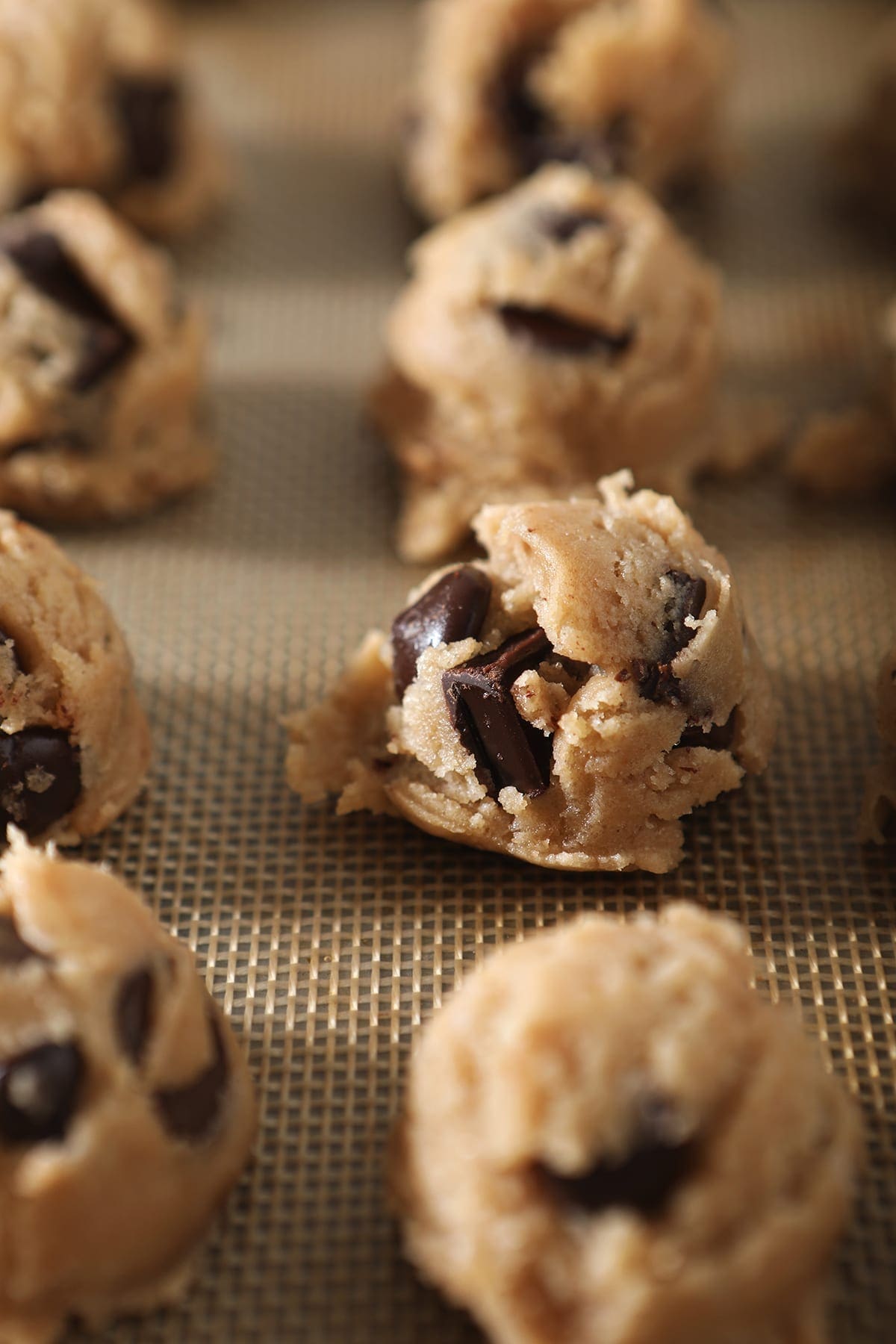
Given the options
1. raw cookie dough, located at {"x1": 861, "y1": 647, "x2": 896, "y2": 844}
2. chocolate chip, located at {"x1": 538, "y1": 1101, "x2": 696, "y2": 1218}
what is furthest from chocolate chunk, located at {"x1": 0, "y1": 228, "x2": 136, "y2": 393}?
chocolate chip, located at {"x1": 538, "y1": 1101, "x2": 696, "y2": 1218}

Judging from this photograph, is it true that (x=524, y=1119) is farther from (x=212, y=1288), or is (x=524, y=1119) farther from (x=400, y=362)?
(x=400, y=362)

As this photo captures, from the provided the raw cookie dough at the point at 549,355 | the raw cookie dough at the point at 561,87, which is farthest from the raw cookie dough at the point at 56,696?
the raw cookie dough at the point at 561,87

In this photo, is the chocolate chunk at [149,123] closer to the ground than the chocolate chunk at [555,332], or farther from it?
farther from it

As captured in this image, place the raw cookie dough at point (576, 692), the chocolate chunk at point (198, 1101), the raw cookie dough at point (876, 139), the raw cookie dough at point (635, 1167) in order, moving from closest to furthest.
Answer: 1. the raw cookie dough at point (635, 1167)
2. the chocolate chunk at point (198, 1101)
3. the raw cookie dough at point (576, 692)
4. the raw cookie dough at point (876, 139)

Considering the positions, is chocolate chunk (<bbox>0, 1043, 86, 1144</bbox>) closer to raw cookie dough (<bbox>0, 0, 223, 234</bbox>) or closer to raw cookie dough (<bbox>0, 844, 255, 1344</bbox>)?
raw cookie dough (<bbox>0, 844, 255, 1344</bbox>)

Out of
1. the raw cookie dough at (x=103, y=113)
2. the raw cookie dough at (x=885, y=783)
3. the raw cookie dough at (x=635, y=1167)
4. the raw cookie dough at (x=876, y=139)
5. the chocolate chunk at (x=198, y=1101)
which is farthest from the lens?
the raw cookie dough at (x=876, y=139)

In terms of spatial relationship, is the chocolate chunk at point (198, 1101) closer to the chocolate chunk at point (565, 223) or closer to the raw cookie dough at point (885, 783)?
the raw cookie dough at point (885, 783)
